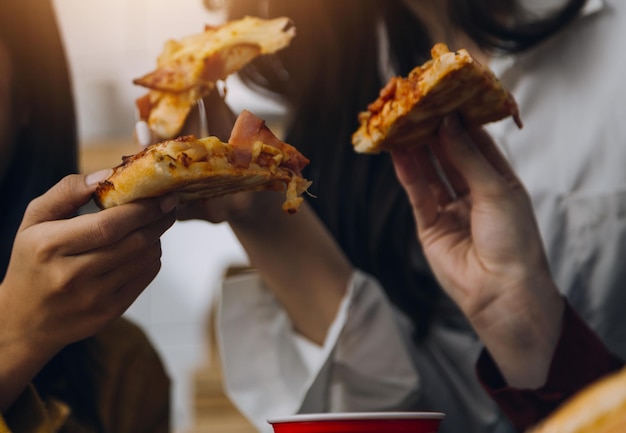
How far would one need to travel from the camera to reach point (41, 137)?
1.02 meters

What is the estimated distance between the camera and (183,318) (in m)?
2.60

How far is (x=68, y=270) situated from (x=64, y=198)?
56 mm

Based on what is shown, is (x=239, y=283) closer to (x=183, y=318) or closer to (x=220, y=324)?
(x=220, y=324)

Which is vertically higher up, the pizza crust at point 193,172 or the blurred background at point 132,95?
the pizza crust at point 193,172

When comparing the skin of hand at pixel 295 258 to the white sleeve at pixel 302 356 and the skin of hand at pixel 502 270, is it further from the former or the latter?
the skin of hand at pixel 502 270

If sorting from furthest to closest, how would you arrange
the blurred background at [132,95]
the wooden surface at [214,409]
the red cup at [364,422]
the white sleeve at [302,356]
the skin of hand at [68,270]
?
the blurred background at [132,95], the wooden surface at [214,409], the white sleeve at [302,356], the skin of hand at [68,270], the red cup at [364,422]

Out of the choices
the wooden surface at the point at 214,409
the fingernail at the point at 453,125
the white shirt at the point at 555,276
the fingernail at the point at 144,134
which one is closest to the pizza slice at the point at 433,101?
the fingernail at the point at 453,125

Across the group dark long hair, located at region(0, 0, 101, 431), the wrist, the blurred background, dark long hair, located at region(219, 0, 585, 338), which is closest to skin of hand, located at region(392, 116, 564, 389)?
the wrist

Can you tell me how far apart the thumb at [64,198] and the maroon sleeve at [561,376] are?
461 mm

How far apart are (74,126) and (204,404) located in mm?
938

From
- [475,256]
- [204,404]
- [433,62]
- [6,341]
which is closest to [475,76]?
[433,62]

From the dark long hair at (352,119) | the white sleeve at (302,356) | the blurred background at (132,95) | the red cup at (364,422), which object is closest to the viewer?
the red cup at (364,422)

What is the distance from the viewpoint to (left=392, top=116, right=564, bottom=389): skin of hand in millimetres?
803

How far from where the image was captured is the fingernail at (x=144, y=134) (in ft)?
2.58
